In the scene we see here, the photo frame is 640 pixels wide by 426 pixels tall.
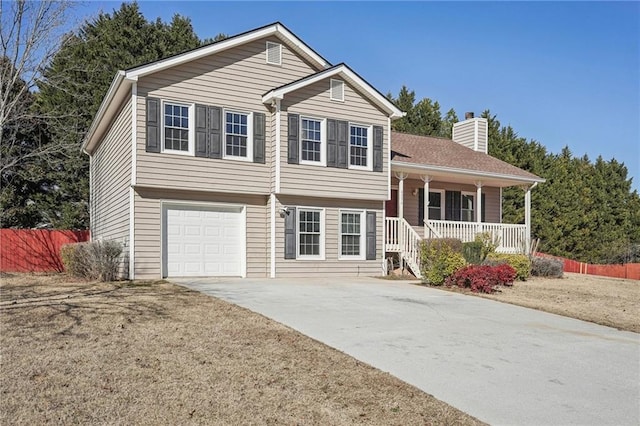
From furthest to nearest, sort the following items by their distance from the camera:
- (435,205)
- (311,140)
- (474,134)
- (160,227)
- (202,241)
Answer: (474,134)
(435,205)
(311,140)
(202,241)
(160,227)

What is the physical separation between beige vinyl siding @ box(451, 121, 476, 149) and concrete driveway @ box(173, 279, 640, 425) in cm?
1408

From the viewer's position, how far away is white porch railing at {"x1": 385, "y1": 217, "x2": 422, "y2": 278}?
1844 cm

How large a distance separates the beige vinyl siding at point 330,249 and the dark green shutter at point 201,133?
2.64m

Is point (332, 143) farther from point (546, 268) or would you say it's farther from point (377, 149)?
point (546, 268)

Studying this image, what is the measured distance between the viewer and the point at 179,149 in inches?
606

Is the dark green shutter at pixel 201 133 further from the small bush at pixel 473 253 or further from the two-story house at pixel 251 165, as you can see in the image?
the small bush at pixel 473 253

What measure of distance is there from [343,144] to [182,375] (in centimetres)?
1236

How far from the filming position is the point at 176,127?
1538 centimetres

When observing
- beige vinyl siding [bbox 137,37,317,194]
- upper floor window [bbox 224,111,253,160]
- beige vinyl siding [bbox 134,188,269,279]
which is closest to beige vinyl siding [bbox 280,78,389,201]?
beige vinyl siding [bbox 137,37,317,194]

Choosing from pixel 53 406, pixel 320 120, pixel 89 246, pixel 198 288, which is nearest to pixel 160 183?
pixel 89 246

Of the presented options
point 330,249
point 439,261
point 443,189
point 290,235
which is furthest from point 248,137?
point 443,189

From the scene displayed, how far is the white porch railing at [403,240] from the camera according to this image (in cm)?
1844

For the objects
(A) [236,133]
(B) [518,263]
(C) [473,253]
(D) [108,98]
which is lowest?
(B) [518,263]

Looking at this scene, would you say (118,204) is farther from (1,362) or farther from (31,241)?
(1,362)
